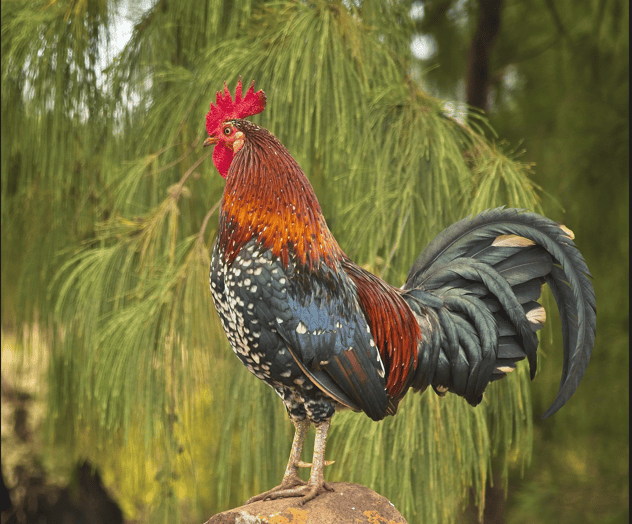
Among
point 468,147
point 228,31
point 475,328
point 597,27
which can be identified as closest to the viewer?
point 475,328

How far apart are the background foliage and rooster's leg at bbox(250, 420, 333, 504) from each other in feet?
1.29

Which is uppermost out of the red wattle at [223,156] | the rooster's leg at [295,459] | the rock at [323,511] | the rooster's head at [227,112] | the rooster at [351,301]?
the rooster's head at [227,112]

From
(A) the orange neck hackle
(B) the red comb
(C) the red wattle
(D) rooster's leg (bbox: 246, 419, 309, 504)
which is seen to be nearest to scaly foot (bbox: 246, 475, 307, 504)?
(D) rooster's leg (bbox: 246, 419, 309, 504)

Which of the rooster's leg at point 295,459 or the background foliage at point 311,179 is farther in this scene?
the background foliage at point 311,179

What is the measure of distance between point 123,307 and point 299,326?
106cm

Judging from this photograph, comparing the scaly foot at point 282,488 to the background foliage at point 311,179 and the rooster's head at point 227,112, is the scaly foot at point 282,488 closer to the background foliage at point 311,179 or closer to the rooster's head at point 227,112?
the background foliage at point 311,179

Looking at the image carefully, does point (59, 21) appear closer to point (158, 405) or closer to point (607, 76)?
point (158, 405)

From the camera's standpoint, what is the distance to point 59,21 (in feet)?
8.15

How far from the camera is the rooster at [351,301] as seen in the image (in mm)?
1406

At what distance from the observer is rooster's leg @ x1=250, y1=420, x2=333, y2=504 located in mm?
1481

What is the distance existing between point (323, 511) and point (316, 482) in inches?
2.6

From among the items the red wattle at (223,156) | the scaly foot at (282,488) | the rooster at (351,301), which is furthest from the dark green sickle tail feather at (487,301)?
the red wattle at (223,156)

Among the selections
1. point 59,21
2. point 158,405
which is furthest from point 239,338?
point 59,21

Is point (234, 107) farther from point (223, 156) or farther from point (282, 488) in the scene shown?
point (282, 488)
